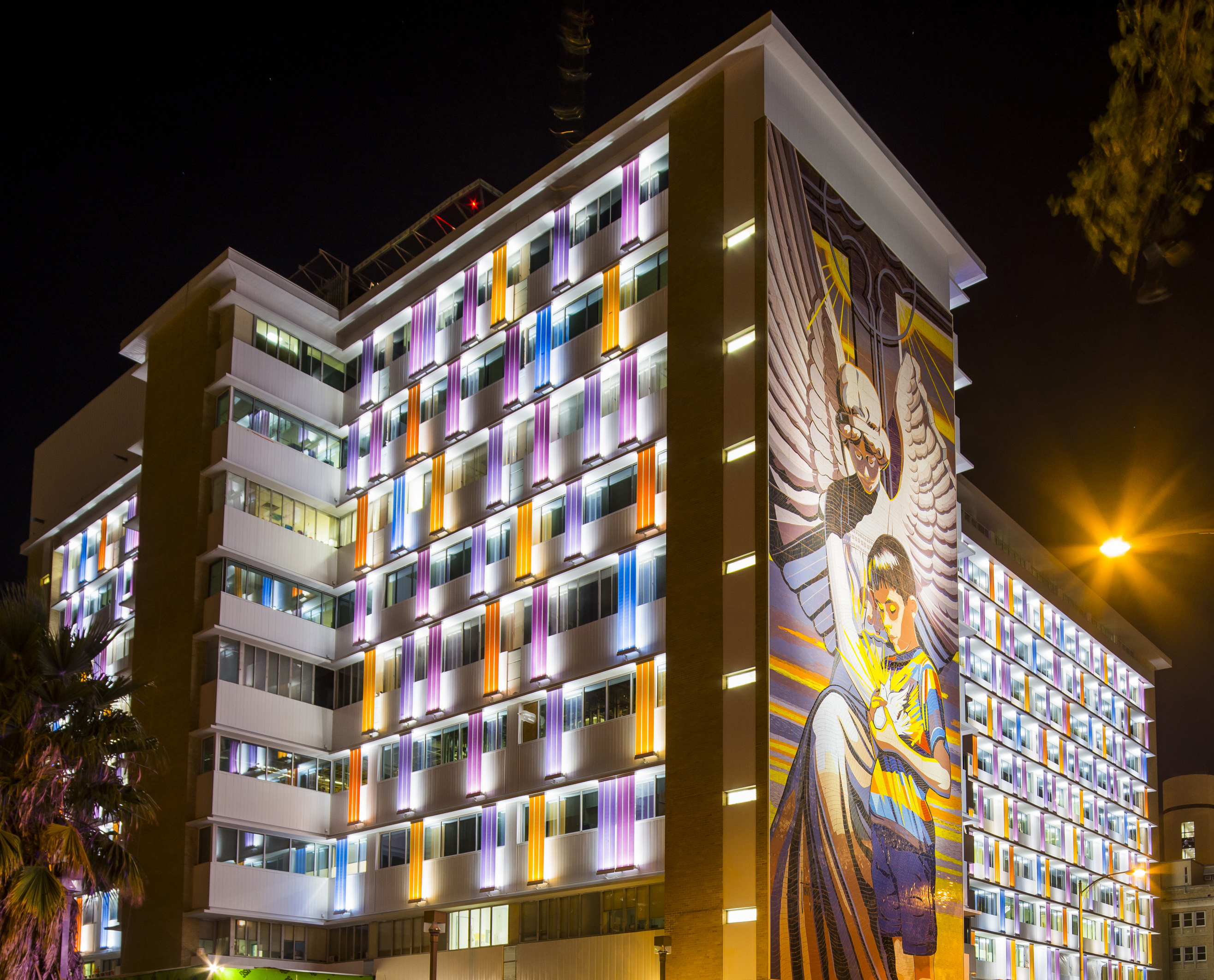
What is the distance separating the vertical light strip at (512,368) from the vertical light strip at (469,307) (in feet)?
8.04

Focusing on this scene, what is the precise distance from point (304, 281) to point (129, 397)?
14408 mm

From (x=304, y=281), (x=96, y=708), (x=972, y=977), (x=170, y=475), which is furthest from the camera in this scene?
(x=972, y=977)

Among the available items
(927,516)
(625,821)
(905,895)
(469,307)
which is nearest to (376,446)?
(469,307)

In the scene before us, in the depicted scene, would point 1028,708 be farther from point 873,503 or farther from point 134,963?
point 134,963

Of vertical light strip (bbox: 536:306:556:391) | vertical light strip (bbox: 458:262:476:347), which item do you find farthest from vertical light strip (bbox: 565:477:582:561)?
vertical light strip (bbox: 458:262:476:347)

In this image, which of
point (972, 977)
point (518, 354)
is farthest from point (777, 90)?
point (972, 977)

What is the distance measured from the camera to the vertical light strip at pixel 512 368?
54375 millimetres

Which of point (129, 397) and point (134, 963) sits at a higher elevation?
point (129, 397)

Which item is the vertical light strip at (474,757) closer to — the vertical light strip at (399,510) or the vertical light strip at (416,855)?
the vertical light strip at (416,855)

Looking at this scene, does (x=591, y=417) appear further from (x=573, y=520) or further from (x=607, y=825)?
(x=607, y=825)

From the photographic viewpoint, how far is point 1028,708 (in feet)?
293

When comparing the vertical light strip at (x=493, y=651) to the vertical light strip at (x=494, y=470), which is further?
the vertical light strip at (x=494, y=470)

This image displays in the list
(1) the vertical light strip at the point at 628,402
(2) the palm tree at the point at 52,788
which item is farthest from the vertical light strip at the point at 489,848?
(2) the palm tree at the point at 52,788

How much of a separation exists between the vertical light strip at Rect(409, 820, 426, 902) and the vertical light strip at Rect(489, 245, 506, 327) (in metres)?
19.6
